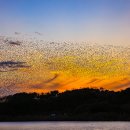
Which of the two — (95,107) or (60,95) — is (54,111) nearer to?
(60,95)

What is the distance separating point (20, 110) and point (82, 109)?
18.6 metres

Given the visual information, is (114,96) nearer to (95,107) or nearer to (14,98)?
(95,107)

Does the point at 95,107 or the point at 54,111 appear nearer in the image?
the point at 95,107

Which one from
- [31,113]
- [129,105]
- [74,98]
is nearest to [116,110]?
[129,105]

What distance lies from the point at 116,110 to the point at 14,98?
3219 centimetres

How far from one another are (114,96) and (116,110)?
5.17 metres

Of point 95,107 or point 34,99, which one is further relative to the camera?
point 34,99

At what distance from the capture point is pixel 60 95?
142125 mm

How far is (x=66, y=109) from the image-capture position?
135750 mm

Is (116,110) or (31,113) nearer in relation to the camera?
(116,110)

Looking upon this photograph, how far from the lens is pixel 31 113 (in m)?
138

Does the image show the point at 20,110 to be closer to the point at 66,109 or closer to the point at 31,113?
the point at 31,113

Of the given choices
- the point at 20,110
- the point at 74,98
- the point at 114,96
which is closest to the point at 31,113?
the point at 20,110

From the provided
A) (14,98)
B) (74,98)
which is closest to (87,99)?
(74,98)
